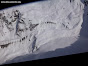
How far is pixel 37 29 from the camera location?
1.48m

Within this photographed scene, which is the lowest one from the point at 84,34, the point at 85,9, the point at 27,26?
the point at 84,34

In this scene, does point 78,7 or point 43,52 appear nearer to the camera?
point 43,52

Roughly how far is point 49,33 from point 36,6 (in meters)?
0.34

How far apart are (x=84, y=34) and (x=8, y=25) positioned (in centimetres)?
89

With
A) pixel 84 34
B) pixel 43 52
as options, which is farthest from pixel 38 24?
pixel 84 34

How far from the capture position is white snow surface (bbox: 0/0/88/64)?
4.77 feet

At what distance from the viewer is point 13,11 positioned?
5.01 feet

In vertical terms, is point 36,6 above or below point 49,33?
above

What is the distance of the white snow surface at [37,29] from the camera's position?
145 cm

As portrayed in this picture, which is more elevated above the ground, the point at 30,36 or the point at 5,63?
the point at 30,36

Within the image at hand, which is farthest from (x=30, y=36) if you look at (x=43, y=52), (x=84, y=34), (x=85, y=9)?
(x=85, y=9)

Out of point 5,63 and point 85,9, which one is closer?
point 5,63

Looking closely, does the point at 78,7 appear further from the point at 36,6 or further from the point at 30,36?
the point at 30,36

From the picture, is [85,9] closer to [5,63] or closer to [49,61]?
[49,61]
